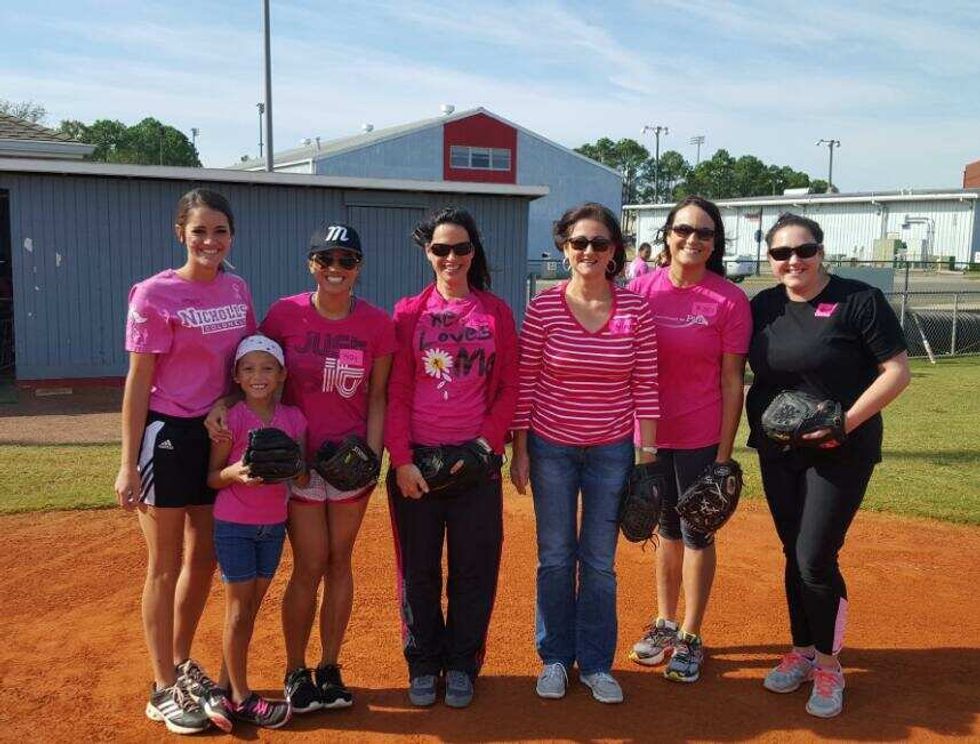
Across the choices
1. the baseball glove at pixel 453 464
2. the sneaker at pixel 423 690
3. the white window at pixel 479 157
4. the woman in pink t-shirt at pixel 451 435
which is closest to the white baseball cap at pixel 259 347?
the woman in pink t-shirt at pixel 451 435

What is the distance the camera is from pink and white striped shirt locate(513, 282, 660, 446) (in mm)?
3764

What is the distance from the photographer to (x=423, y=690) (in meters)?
3.90

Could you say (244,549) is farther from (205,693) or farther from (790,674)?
(790,674)

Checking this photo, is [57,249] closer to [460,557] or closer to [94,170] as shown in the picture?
[94,170]

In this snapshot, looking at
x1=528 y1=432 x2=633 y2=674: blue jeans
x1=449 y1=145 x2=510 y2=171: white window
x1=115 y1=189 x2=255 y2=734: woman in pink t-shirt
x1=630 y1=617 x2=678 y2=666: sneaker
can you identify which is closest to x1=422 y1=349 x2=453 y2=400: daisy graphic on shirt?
x1=528 y1=432 x2=633 y2=674: blue jeans

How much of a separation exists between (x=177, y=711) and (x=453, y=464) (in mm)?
1523

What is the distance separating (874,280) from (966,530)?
18460mm

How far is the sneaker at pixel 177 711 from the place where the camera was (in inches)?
142

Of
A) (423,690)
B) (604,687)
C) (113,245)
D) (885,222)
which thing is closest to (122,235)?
(113,245)

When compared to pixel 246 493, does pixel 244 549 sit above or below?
below

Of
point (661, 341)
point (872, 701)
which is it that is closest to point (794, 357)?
point (661, 341)

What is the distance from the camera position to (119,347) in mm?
12992

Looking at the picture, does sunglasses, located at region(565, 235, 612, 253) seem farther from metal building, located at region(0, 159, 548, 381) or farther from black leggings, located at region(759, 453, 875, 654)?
metal building, located at region(0, 159, 548, 381)

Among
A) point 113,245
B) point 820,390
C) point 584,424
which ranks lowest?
point 584,424
